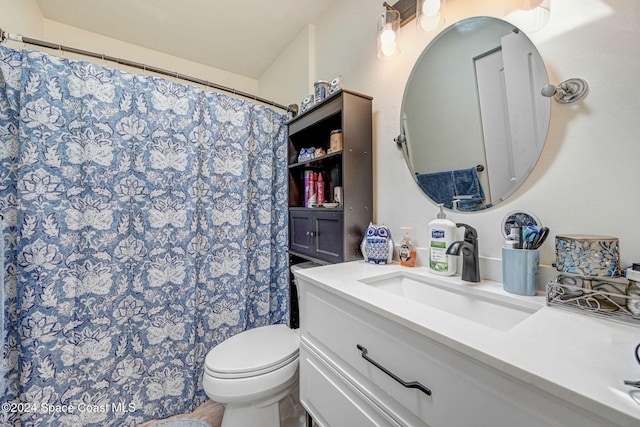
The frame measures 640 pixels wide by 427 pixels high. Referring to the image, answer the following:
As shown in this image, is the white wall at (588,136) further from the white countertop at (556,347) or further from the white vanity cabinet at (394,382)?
the white vanity cabinet at (394,382)

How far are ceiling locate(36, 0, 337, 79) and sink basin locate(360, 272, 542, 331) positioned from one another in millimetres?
1694

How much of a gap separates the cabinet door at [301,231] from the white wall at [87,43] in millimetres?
1416

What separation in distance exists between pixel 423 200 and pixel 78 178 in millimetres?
1603

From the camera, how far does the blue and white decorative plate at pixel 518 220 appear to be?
2.41 feet

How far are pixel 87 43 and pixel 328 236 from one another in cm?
235

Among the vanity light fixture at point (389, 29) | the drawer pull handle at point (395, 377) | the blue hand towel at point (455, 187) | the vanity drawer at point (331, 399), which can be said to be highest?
the vanity light fixture at point (389, 29)

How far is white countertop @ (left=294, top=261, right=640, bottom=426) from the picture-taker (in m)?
0.32

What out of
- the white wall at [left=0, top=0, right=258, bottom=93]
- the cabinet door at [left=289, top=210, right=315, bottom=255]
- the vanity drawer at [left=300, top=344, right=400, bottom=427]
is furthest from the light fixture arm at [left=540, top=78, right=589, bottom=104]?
the white wall at [left=0, top=0, right=258, bottom=93]

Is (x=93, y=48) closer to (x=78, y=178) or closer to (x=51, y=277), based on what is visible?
(x=78, y=178)

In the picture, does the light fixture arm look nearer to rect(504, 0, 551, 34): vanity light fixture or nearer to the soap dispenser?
rect(504, 0, 551, 34): vanity light fixture

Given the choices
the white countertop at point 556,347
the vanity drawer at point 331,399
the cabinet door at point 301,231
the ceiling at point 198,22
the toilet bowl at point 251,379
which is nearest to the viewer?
the white countertop at point 556,347

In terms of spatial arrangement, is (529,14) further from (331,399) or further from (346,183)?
(331,399)

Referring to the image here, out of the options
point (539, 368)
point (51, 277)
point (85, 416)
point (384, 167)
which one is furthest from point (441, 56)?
point (85, 416)

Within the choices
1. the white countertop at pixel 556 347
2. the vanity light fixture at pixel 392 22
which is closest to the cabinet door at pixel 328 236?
the white countertop at pixel 556 347
